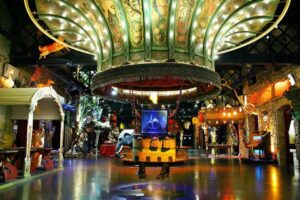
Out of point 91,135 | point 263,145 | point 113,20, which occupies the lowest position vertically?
point 263,145

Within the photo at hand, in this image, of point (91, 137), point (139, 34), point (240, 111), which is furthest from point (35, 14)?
point (91, 137)

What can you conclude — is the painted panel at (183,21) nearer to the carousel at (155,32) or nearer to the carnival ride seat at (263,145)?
the carousel at (155,32)

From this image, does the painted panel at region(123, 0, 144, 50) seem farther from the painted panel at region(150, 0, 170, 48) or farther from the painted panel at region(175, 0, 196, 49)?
the painted panel at region(175, 0, 196, 49)

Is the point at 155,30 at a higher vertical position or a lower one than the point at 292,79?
lower

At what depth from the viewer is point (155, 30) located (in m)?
5.00

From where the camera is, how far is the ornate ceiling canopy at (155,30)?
4.93 metres

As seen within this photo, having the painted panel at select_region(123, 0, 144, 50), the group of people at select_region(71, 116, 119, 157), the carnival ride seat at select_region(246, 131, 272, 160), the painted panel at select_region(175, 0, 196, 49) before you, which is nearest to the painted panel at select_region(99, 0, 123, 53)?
the painted panel at select_region(123, 0, 144, 50)

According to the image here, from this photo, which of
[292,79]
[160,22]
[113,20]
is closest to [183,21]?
[160,22]

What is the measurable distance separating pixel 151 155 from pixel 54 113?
274 inches

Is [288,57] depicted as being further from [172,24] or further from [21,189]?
[21,189]

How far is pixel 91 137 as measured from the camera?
21922 mm

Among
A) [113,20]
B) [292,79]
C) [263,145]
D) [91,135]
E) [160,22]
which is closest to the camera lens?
[160,22]

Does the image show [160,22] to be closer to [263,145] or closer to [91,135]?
[263,145]

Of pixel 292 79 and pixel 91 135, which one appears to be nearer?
pixel 292 79
